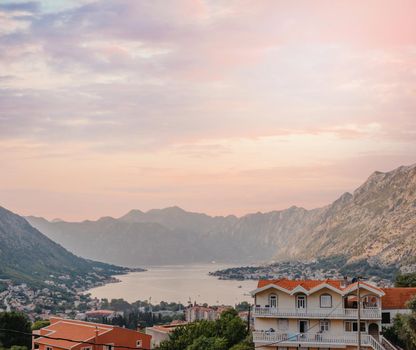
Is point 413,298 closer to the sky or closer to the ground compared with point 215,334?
closer to the sky

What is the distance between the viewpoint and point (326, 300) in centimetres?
3225

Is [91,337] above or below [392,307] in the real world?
below

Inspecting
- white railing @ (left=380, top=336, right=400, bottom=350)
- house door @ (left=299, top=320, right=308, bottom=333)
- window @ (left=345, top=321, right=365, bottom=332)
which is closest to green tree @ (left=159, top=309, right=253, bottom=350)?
house door @ (left=299, top=320, right=308, bottom=333)

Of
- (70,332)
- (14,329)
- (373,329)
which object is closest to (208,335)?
(70,332)

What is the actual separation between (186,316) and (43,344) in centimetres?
8573

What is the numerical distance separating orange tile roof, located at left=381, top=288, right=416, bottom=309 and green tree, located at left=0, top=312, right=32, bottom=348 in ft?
114

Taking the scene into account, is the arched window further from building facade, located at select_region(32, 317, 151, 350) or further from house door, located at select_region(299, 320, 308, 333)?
building facade, located at select_region(32, 317, 151, 350)

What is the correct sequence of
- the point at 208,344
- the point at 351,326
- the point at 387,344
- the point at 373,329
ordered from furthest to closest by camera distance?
the point at 208,344 < the point at 351,326 < the point at 373,329 < the point at 387,344

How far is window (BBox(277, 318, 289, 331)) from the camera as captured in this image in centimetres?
3277

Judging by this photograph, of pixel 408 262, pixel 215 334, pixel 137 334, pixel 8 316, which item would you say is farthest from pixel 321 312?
pixel 408 262

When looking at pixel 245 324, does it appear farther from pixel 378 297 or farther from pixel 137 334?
pixel 378 297

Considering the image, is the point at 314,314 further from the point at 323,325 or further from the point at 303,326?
the point at 303,326

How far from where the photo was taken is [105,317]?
451ft

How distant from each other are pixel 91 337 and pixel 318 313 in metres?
17.0
